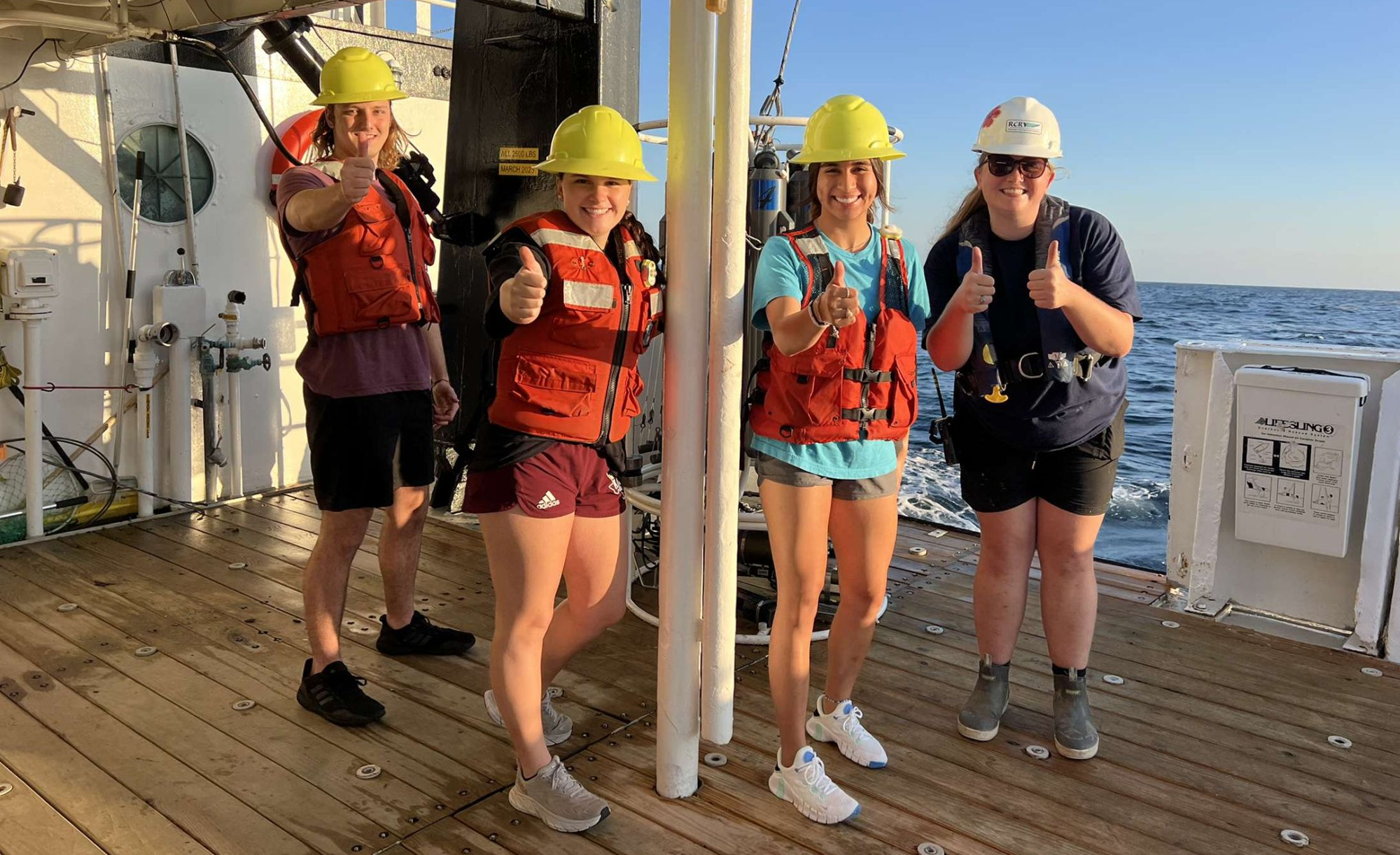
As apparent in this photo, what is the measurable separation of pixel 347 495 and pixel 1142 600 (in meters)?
3.23

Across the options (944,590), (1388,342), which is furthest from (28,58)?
(1388,342)

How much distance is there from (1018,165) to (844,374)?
28.7 inches

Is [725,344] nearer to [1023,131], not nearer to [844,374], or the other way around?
[844,374]

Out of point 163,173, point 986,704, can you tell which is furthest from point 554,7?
point 986,704

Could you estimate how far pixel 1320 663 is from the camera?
3881 millimetres

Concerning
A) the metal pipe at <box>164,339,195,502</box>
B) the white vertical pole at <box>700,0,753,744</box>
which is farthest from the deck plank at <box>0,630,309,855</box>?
the metal pipe at <box>164,339,195,502</box>

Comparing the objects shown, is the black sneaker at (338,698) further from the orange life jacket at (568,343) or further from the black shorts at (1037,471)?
the black shorts at (1037,471)

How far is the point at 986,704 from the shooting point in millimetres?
3268

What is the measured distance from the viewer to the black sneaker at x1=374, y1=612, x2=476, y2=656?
3.84m

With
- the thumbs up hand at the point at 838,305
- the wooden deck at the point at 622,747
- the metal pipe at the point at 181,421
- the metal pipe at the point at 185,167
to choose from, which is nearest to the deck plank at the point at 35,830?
the wooden deck at the point at 622,747

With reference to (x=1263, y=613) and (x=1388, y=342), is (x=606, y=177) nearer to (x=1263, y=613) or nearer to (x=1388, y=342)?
(x=1263, y=613)

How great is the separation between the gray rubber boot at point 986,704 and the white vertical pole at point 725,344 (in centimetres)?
83

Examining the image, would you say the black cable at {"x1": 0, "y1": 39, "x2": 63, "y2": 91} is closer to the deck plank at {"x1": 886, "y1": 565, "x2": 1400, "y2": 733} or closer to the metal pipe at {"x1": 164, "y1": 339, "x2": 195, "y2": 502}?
the metal pipe at {"x1": 164, "y1": 339, "x2": 195, "y2": 502}

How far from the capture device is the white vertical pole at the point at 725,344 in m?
2.56
